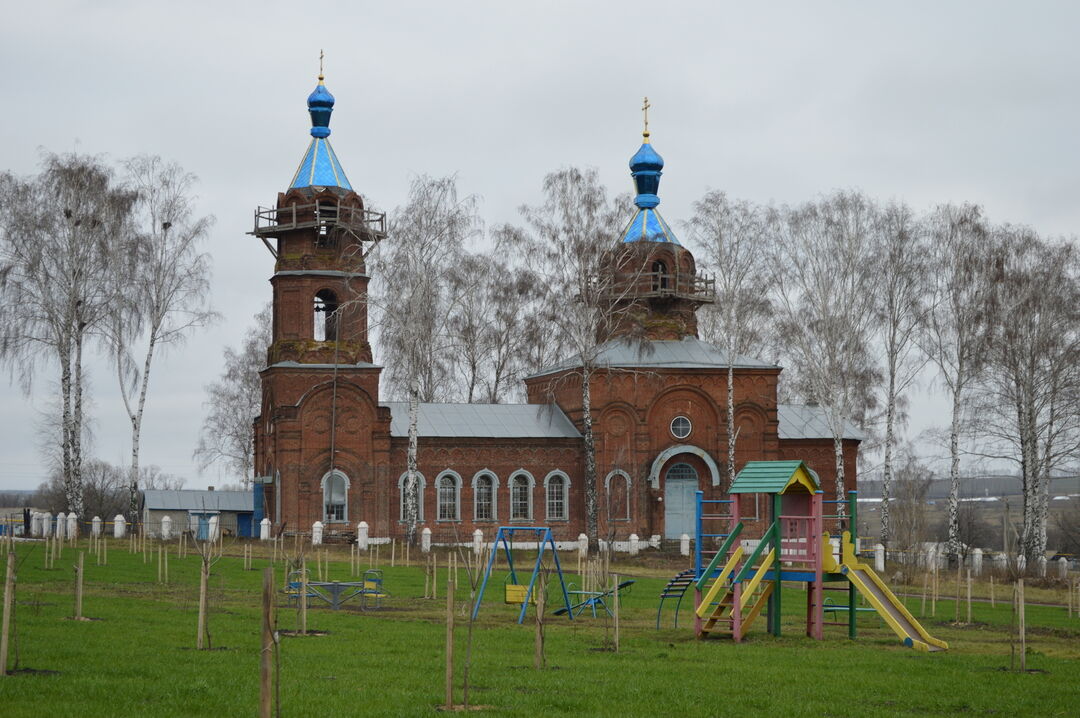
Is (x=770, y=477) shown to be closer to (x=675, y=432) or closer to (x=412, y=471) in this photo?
(x=412, y=471)

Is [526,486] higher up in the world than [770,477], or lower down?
lower down

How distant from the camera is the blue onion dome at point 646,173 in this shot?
1767 inches

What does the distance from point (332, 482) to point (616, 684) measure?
2621 cm

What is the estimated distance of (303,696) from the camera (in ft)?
39.3

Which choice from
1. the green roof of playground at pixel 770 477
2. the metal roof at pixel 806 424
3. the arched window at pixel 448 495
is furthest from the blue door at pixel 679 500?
the green roof of playground at pixel 770 477

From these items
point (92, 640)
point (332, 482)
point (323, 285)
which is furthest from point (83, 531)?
point (92, 640)

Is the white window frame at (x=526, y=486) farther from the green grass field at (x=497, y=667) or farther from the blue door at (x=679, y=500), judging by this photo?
the green grass field at (x=497, y=667)

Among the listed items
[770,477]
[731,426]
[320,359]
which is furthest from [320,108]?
[770,477]

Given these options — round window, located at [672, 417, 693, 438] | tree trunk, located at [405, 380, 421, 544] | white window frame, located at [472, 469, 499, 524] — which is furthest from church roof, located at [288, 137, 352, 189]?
round window, located at [672, 417, 693, 438]

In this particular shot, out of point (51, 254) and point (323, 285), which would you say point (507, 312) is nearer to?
point (323, 285)

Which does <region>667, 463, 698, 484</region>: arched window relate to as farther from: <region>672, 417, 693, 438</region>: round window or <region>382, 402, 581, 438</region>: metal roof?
<region>382, 402, 581, 438</region>: metal roof

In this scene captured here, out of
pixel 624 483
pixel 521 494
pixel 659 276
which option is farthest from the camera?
pixel 659 276

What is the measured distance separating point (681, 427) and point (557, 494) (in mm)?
4436

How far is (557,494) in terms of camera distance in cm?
4191
